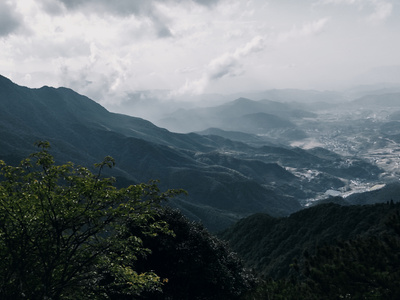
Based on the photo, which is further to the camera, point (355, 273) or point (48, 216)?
point (48, 216)

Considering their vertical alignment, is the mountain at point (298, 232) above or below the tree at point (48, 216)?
below

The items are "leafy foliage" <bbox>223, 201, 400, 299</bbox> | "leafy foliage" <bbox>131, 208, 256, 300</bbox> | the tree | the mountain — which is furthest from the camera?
the mountain

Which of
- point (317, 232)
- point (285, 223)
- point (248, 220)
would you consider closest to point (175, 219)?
point (317, 232)

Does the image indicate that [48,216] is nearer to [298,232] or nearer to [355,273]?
[355,273]

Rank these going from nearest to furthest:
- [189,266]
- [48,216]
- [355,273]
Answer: [355,273]
[48,216]
[189,266]

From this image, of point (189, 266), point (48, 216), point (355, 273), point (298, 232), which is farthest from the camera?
point (298, 232)

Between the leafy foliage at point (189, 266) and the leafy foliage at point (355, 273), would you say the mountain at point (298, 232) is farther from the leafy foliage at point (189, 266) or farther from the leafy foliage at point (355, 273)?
the leafy foliage at point (355, 273)

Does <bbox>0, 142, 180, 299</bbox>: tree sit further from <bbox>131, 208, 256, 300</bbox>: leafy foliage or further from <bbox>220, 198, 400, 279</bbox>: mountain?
<bbox>220, 198, 400, 279</bbox>: mountain

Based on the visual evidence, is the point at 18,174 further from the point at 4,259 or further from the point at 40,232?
the point at 4,259

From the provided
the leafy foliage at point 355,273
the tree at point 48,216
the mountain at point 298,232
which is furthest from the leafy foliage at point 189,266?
the mountain at point 298,232

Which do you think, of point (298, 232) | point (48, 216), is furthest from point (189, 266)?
point (298, 232)

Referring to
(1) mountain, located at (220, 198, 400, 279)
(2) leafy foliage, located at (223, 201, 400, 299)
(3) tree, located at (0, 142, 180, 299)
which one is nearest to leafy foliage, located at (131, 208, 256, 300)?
(2) leafy foliage, located at (223, 201, 400, 299)
